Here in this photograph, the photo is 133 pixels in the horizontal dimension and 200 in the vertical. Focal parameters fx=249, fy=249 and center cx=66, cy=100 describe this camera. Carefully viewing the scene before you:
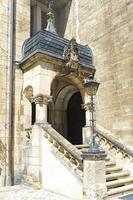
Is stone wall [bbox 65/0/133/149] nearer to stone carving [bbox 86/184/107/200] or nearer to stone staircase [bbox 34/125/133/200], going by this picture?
stone staircase [bbox 34/125/133/200]

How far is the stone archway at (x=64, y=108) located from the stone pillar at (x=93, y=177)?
15.1 ft

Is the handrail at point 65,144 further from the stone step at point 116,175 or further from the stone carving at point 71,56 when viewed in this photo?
the stone carving at point 71,56

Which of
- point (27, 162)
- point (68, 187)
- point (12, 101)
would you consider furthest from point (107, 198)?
point (12, 101)

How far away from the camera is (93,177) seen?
19.7ft

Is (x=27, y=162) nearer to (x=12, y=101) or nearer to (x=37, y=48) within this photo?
(x=12, y=101)

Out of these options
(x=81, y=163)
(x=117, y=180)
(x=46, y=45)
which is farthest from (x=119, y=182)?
(x=46, y=45)

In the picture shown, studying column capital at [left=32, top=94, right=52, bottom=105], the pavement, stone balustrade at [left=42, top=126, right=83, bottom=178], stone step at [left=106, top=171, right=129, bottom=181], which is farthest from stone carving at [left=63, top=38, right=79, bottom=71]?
the pavement

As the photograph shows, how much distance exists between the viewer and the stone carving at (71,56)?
29.0 feet

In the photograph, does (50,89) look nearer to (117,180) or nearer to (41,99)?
(41,99)

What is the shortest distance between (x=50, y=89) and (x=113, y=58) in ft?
8.62

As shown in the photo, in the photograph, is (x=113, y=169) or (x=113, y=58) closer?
(x=113, y=169)

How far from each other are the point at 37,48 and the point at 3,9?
217 centimetres

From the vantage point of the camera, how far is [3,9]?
886cm

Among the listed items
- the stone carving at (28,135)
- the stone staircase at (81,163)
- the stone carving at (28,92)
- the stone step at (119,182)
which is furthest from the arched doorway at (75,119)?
the stone step at (119,182)
